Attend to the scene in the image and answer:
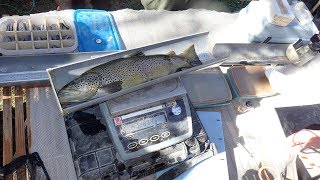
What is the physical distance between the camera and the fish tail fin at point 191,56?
166cm

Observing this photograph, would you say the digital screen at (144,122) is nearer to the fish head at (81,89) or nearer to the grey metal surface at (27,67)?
the fish head at (81,89)

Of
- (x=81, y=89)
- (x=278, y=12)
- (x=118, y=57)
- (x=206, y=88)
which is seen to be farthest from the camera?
(x=278, y=12)

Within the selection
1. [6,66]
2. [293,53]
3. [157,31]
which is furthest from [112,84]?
[293,53]

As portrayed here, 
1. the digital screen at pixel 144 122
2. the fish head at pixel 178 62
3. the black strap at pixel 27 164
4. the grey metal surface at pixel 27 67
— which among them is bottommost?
the black strap at pixel 27 164

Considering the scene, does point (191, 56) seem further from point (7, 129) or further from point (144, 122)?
point (7, 129)

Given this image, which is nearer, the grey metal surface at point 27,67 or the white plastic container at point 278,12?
the grey metal surface at point 27,67

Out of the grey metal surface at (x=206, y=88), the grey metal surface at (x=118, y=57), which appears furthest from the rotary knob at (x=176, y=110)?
the grey metal surface at (x=206, y=88)

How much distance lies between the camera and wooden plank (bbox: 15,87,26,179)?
4.83 feet

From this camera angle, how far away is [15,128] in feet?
5.33

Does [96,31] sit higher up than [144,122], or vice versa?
[96,31]

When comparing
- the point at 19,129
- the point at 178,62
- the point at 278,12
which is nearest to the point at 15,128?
the point at 19,129

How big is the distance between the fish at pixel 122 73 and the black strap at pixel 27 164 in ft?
1.11

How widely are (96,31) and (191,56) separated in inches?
25.6

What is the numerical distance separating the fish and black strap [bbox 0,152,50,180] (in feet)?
1.11
